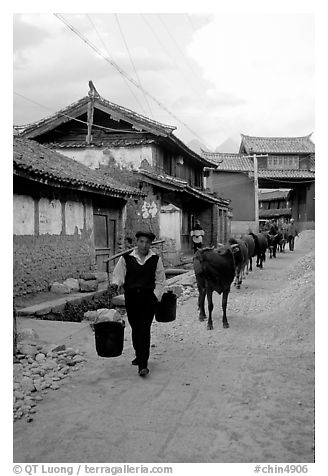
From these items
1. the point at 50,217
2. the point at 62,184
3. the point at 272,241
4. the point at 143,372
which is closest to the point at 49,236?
the point at 50,217

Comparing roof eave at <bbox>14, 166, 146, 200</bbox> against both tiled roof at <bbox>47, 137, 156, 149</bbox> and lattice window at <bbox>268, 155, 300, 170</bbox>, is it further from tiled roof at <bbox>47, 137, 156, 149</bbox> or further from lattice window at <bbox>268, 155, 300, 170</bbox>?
lattice window at <bbox>268, 155, 300, 170</bbox>

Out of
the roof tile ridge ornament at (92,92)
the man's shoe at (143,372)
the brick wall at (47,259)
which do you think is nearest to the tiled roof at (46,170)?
the brick wall at (47,259)

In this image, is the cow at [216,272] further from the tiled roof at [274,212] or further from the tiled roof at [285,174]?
the tiled roof at [274,212]

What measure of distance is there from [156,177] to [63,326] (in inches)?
388

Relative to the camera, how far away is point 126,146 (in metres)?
16.7

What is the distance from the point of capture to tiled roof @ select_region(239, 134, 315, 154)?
31.5 metres

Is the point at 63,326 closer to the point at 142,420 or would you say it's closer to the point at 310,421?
the point at 142,420

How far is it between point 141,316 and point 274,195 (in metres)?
39.1

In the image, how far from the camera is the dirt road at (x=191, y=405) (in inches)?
118

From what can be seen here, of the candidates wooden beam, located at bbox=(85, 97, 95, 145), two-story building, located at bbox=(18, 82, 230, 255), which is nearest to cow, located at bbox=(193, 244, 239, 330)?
two-story building, located at bbox=(18, 82, 230, 255)

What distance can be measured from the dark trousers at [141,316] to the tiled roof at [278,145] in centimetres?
2868

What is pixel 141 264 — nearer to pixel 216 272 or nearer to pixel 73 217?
pixel 216 272

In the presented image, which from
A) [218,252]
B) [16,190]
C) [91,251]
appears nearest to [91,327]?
[218,252]

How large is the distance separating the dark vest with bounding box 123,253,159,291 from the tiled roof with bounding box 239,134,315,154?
28.6 m
